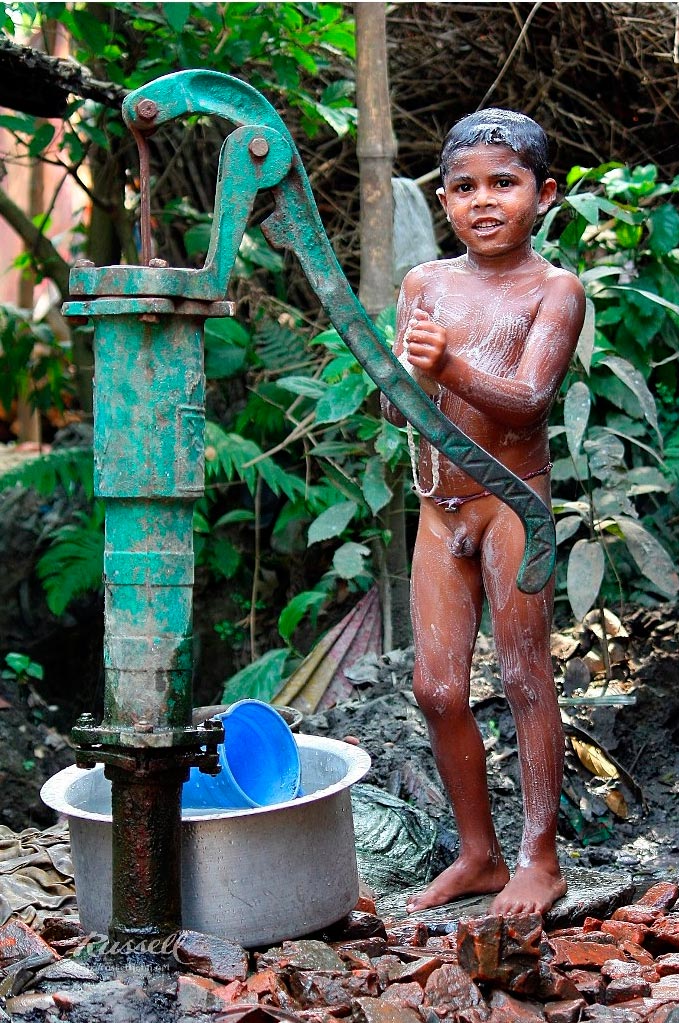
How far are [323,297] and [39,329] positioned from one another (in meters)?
4.30

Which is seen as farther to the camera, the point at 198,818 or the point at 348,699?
the point at 348,699

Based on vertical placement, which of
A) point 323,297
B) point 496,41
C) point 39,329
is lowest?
point 323,297

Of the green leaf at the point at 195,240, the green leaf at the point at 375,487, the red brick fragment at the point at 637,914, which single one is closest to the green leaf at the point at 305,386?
the green leaf at the point at 375,487

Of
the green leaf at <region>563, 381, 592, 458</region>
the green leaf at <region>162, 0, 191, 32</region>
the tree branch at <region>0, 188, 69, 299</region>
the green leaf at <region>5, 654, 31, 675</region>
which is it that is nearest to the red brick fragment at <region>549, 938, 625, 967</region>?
the green leaf at <region>563, 381, 592, 458</region>

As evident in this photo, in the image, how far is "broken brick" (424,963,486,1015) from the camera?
7.08 feet

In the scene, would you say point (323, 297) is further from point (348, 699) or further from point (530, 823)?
point (348, 699)

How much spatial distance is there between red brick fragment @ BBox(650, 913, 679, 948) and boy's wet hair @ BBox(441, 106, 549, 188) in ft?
5.34

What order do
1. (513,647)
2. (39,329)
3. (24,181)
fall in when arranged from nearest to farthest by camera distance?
1. (513,647)
2. (39,329)
3. (24,181)

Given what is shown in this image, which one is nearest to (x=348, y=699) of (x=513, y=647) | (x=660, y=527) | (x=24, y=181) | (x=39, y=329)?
(x=660, y=527)

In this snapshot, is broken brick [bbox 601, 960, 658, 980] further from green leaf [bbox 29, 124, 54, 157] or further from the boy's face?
green leaf [bbox 29, 124, 54, 157]

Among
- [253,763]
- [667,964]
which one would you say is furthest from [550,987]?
[253,763]

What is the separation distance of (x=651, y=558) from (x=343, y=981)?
236cm

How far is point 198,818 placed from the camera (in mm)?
2414

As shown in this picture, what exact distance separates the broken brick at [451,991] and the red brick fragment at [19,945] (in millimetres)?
730
